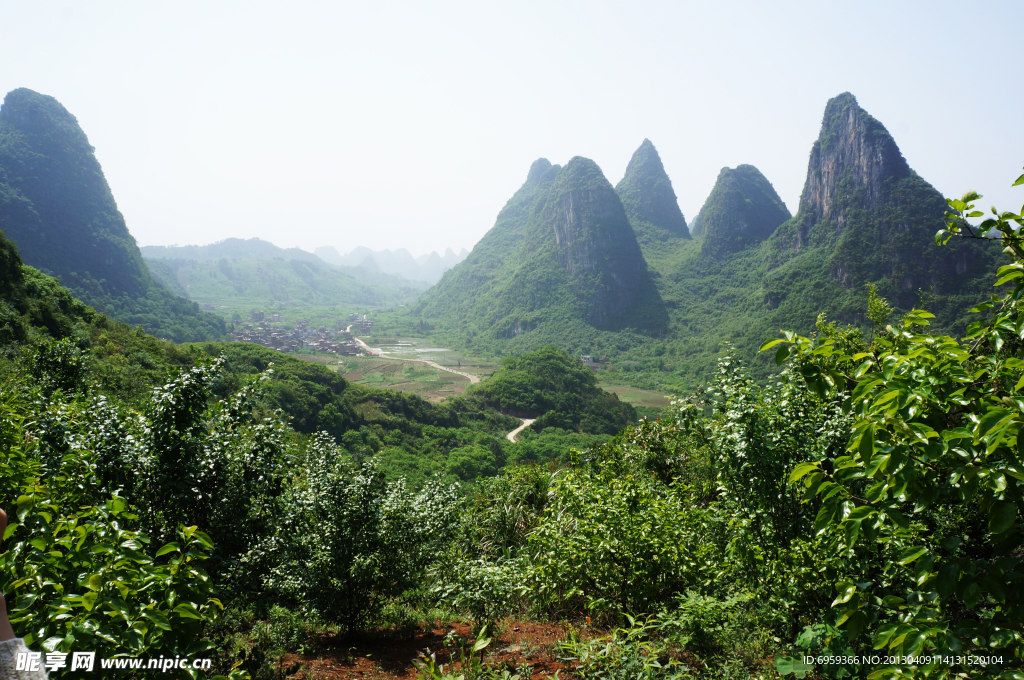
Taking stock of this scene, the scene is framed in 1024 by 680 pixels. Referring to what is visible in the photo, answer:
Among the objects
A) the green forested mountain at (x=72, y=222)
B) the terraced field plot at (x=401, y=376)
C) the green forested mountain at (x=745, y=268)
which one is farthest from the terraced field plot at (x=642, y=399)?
the green forested mountain at (x=72, y=222)

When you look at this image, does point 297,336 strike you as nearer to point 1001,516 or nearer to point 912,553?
point 912,553

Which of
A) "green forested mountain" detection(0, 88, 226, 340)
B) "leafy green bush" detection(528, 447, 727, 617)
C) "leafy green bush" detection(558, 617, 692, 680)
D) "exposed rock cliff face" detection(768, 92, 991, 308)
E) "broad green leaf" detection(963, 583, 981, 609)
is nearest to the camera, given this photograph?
"broad green leaf" detection(963, 583, 981, 609)

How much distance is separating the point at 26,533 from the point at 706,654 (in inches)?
179

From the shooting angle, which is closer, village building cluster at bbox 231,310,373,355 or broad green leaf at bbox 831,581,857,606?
broad green leaf at bbox 831,581,857,606

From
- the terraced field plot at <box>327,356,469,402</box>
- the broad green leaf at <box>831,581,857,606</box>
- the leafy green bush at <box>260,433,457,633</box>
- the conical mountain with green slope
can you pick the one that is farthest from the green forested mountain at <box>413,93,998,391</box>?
the broad green leaf at <box>831,581,857,606</box>

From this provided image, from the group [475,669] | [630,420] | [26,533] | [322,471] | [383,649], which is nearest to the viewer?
[26,533]

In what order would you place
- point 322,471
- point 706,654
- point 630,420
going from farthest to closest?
point 630,420 → point 322,471 → point 706,654

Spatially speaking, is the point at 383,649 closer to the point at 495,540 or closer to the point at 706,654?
the point at 706,654

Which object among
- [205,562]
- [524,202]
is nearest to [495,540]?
[205,562]

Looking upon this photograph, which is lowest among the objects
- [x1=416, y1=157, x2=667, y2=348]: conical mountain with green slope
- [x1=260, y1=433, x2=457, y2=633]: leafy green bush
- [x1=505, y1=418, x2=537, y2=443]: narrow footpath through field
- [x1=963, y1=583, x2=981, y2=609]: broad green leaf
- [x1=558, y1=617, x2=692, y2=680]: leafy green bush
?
[x1=505, y1=418, x2=537, y2=443]: narrow footpath through field

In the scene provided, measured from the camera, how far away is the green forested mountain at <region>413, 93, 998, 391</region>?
6575 centimetres

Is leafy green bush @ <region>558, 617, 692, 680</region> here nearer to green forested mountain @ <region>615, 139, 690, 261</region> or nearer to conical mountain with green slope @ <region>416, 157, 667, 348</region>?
conical mountain with green slope @ <region>416, 157, 667, 348</region>

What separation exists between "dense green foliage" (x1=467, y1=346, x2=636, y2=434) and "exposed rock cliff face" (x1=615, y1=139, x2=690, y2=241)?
3281 inches

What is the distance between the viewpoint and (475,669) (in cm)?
276
